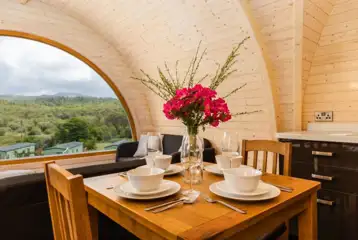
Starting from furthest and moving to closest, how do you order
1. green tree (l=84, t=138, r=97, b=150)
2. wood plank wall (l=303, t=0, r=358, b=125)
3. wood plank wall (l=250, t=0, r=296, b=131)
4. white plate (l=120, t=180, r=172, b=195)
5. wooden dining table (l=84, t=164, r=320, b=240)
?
green tree (l=84, t=138, r=97, b=150), wood plank wall (l=303, t=0, r=358, b=125), wood plank wall (l=250, t=0, r=296, b=131), white plate (l=120, t=180, r=172, b=195), wooden dining table (l=84, t=164, r=320, b=240)

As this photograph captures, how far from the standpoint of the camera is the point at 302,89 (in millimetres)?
2840

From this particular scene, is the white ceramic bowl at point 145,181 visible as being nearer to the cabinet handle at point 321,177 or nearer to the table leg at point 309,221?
the table leg at point 309,221

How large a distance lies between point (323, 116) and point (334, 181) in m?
0.82

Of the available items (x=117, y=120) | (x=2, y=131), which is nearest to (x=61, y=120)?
(x=2, y=131)

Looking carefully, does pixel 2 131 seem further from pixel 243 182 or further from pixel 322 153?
pixel 322 153

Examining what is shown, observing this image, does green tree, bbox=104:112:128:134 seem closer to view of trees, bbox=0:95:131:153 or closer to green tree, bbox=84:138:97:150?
view of trees, bbox=0:95:131:153

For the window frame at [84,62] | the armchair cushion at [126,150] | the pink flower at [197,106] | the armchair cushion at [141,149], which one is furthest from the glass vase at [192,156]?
the window frame at [84,62]

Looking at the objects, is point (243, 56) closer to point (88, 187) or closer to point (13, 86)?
point (88, 187)

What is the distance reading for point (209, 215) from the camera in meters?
1.00

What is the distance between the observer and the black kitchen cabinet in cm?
207

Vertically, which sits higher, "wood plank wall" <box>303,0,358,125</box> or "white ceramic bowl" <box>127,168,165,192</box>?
"wood plank wall" <box>303,0,358,125</box>

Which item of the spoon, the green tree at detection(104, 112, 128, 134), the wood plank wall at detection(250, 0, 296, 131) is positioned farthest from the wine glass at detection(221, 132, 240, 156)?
the green tree at detection(104, 112, 128, 134)

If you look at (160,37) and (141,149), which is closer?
(160,37)

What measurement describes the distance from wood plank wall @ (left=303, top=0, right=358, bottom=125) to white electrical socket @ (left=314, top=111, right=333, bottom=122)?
4cm
